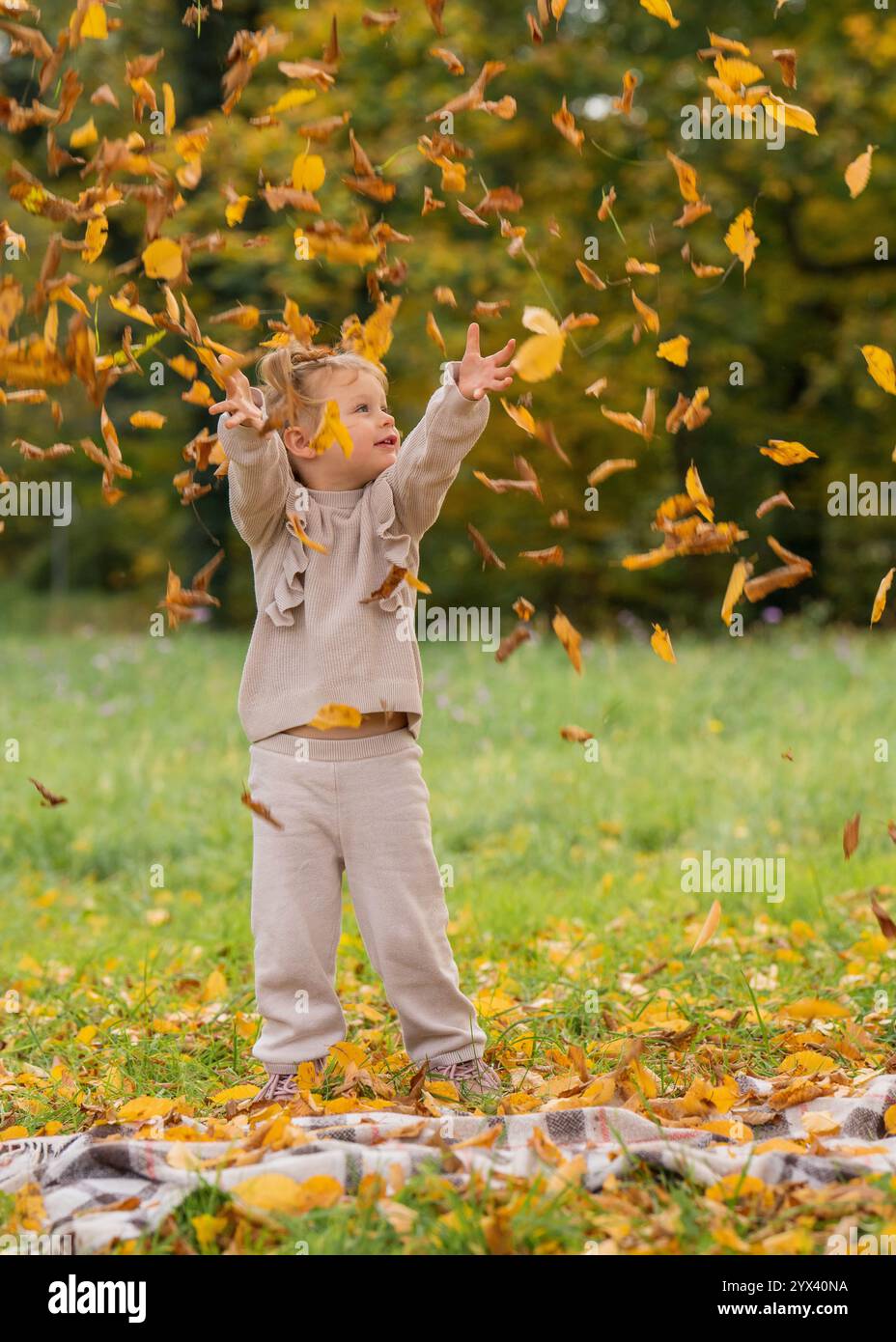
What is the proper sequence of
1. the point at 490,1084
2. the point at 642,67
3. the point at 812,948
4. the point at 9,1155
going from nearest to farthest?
1. the point at 9,1155
2. the point at 490,1084
3. the point at 812,948
4. the point at 642,67

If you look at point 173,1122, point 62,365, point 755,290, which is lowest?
point 173,1122

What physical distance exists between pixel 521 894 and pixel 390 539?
2.28m

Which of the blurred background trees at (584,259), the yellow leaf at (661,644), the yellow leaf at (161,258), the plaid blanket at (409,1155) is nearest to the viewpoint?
the plaid blanket at (409,1155)

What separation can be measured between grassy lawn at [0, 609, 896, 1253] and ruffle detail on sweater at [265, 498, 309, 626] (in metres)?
1.05

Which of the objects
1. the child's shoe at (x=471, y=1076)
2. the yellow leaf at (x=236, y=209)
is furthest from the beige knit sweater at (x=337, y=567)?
the child's shoe at (x=471, y=1076)

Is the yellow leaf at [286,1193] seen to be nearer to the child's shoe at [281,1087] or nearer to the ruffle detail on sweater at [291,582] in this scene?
the child's shoe at [281,1087]

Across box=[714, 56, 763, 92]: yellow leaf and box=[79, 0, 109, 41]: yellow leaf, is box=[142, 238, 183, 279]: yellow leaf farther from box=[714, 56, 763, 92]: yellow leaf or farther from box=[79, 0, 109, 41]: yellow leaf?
box=[714, 56, 763, 92]: yellow leaf

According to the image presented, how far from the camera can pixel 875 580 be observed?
54.7 ft

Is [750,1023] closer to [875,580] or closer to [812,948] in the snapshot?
[812,948]

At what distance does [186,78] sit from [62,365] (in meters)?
12.8

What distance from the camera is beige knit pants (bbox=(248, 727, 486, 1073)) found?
10.3ft

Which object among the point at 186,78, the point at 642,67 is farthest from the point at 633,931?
the point at 186,78

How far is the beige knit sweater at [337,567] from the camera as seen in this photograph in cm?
312

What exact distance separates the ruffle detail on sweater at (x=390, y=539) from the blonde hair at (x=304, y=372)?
0.20 meters
